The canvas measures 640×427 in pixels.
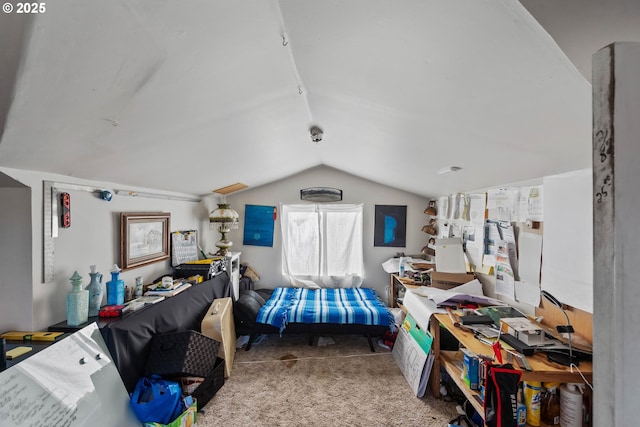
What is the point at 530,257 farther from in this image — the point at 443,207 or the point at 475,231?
the point at 443,207

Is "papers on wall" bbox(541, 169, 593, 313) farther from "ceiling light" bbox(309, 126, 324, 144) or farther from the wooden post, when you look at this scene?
"ceiling light" bbox(309, 126, 324, 144)

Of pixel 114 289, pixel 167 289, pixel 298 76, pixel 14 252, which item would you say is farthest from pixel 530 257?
pixel 14 252

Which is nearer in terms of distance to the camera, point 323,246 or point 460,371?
point 460,371

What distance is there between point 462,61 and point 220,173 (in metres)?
2.38

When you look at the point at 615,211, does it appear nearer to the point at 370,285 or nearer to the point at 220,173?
the point at 220,173

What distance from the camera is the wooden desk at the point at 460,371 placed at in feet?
4.32

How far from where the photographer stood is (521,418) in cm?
136

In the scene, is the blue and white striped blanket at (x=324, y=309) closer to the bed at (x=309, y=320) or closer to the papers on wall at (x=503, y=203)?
the bed at (x=309, y=320)

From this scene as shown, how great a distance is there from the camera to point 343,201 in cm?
422

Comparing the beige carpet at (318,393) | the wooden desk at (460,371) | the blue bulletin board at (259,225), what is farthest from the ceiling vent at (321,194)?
the wooden desk at (460,371)

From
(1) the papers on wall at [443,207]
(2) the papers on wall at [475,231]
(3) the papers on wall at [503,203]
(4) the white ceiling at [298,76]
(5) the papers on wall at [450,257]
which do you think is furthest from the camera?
(1) the papers on wall at [443,207]

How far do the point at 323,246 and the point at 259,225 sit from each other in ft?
3.37

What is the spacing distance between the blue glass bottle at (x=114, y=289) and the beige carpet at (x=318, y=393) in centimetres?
102

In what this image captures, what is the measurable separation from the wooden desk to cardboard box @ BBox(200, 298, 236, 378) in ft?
5.68
